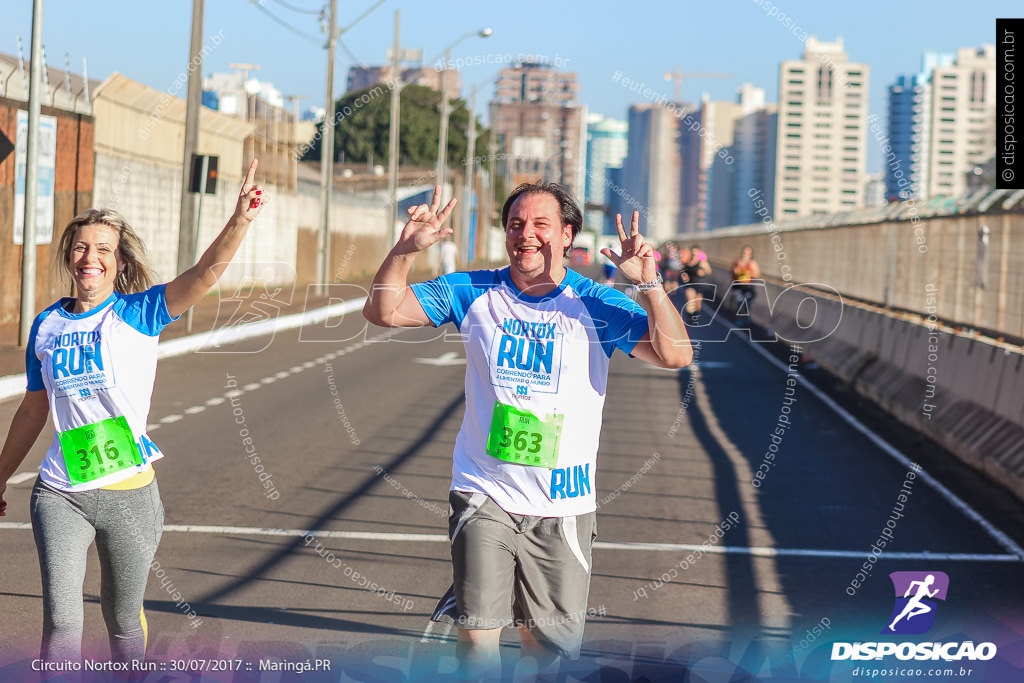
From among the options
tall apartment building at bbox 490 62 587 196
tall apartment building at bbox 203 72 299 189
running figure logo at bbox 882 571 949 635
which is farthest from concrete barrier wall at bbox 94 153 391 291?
tall apartment building at bbox 490 62 587 196

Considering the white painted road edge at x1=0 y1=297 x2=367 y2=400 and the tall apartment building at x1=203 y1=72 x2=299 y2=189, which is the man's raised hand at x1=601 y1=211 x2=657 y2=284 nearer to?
the white painted road edge at x1=0 y1=297 x2=367 y2=400

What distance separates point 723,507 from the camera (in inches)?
410

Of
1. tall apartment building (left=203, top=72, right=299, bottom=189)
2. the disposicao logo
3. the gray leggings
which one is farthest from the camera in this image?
tall apartment building (left=203, top=72, right=299, bottom=189)

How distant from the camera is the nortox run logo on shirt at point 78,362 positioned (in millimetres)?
4879

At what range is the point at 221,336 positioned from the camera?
25.8 meters

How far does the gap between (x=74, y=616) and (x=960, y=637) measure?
13.2ft

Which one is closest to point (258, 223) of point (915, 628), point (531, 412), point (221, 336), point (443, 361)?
point (221, 336)

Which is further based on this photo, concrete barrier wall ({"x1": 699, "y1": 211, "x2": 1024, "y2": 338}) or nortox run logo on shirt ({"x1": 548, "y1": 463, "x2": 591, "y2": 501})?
concrete barrier wall ({"x1": 699, "y1": 211, "x2": 1024, "y2": 338})

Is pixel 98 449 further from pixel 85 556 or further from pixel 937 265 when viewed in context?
pixel 937 265

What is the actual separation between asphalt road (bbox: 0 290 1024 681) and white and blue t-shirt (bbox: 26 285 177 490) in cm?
104

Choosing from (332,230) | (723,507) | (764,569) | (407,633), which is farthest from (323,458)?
(332,230)

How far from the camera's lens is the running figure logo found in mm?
6797

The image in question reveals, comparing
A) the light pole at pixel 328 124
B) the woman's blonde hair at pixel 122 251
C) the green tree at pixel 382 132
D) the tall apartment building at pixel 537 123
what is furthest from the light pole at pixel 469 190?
the woman's blonde hair at pixel 122 251

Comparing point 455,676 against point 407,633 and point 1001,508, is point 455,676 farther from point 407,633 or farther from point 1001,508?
point 1001,508
